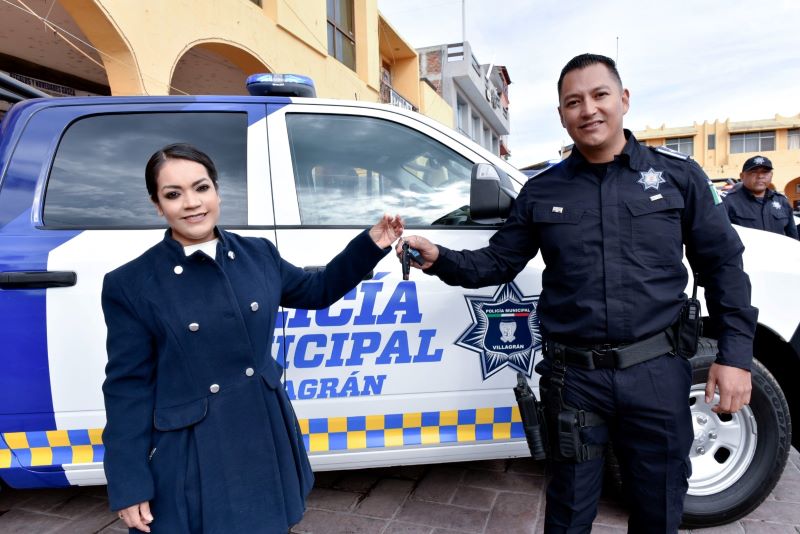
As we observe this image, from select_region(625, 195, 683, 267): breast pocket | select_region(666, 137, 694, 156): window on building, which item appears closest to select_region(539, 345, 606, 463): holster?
select_region(625, 195, 683, 267): breast pocket

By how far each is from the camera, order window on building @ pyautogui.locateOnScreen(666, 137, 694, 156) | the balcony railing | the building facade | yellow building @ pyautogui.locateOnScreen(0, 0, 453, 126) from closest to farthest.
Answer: yellow building @ pyautogui.locateOnScreen(0, 0, 453, 126), the balcony railing, the building facade, window on building @ pyautogui.locateOnScreen(666, 137, 694, 156)

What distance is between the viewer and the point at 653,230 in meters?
1.51

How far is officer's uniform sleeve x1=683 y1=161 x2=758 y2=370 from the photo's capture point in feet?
5.00

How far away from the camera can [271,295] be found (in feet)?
4.34

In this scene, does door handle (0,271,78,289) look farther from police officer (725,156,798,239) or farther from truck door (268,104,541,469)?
police officer (725,156,798,239)

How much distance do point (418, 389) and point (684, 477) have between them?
0.93m

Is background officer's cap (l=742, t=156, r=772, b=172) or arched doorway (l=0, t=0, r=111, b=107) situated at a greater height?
arched doorway (l=0, t=0, r=111, b=107)

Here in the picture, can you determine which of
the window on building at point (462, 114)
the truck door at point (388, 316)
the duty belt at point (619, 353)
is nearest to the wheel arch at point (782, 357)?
the duty belt at point (619, 353)

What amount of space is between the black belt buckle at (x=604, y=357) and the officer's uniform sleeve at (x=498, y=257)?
1.37 feet

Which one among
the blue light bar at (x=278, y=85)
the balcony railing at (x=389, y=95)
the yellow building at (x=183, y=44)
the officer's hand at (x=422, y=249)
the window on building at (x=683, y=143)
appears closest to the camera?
the officer's hand at (x=422, y=249)

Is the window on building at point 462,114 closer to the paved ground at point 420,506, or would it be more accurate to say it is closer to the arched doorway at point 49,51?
the arched doorway at point 49,51

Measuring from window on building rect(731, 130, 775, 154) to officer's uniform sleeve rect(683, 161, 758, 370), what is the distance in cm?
4678

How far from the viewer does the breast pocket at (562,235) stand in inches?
60.8

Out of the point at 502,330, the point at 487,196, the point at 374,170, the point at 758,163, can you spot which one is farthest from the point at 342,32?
the point at 502,330
